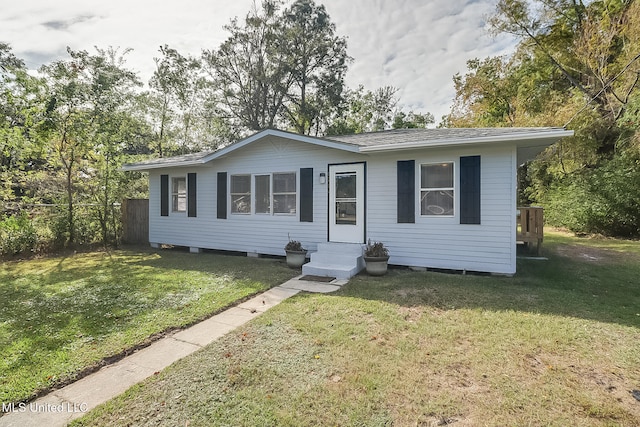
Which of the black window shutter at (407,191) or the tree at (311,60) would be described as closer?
the black window shutter at (407,191)

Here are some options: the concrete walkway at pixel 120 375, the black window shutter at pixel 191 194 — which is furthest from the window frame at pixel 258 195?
the concrete walkway at pixel 120 375

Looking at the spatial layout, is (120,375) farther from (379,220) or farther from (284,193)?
(284,193)

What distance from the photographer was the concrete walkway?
2.28 m

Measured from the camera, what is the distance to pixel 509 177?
5.89m

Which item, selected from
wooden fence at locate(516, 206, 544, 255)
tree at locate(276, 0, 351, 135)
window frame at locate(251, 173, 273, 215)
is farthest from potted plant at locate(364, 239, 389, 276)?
tree at locate(276, 0, 351, 135)

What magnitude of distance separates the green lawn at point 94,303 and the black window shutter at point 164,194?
7.20ft

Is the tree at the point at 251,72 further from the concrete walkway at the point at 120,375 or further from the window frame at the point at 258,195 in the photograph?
the concrete walkway at the point at 120,375

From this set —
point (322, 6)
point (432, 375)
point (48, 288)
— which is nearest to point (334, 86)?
point (322, 6)

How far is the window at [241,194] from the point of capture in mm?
8695

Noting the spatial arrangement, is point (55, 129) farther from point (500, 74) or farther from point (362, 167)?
point (500, 74)

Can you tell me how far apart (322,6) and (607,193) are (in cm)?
1763

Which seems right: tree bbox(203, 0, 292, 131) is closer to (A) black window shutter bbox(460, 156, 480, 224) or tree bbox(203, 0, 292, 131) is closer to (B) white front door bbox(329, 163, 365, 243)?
(B) white front door bbox(329, 163, 365, 243)

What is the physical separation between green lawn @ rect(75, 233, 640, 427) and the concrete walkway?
0.53 feet

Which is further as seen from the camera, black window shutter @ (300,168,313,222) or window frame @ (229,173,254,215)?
window frame @ (229,173,254,215)
